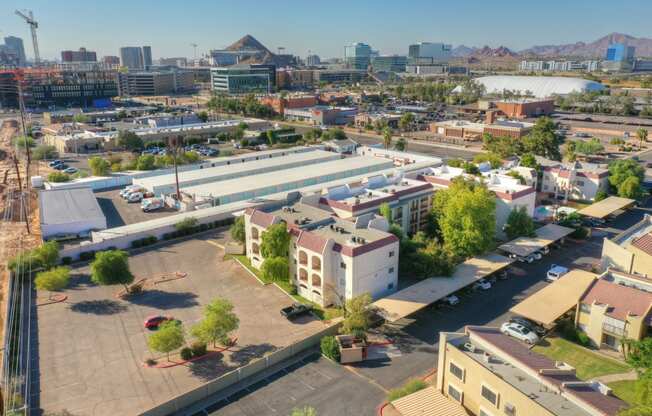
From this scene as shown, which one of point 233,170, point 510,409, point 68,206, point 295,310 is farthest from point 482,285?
point 68,206

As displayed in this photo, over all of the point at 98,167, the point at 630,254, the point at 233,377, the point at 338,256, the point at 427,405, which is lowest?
the point at 233,377

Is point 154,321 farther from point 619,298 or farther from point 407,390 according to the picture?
point 619,298

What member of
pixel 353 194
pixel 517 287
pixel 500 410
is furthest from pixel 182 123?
pixel 500 410

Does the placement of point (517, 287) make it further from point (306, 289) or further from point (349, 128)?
point (349, 128)

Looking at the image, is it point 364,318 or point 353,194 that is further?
point 353,194

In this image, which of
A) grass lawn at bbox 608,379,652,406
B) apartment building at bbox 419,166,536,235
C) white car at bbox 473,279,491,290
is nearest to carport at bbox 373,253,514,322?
white car at bbox 473,279,491,290

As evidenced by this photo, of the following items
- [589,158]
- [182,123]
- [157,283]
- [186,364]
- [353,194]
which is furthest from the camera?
[182,123]

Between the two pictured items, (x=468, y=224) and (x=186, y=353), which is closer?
(x=186, y=353)
